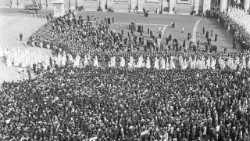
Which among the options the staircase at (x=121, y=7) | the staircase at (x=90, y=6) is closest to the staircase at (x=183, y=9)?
the staircase at (x=121, y=7)

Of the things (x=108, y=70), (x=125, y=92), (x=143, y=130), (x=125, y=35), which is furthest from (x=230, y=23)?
(x=143, y=130)

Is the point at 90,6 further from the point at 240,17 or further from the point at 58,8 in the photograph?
the point at 240,17

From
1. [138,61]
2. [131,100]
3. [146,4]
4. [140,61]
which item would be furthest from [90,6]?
[131,100]

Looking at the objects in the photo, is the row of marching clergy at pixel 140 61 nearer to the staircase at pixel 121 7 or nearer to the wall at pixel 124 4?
the wall at pixel 124 4

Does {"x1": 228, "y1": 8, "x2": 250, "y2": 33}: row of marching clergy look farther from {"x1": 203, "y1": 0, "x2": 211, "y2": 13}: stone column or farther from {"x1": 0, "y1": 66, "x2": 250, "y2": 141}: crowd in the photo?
{"x1": 0, "y1": 66, "x2": 250, "y2": 141}: crowd

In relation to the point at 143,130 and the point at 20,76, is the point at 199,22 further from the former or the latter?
the point at 143,130

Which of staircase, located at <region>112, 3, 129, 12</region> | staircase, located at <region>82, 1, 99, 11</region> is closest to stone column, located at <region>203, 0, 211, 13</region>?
staircase, located at <region>112, 3, 129, 12</region>
